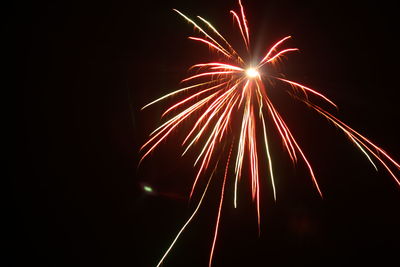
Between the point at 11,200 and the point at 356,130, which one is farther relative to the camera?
the point at 11,200

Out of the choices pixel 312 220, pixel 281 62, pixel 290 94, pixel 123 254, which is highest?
pixel 281 62

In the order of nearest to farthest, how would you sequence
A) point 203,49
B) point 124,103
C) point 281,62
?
point 281,62 < point 203,49 < point 124,103

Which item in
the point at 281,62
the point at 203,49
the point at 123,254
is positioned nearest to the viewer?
the point at 281,62

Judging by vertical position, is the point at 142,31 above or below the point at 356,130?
above

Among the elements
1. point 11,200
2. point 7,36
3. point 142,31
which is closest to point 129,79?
point 142,31

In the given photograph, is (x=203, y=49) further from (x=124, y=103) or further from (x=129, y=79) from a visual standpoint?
(x=124, y=103)

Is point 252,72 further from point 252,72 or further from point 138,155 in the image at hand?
point 138,155

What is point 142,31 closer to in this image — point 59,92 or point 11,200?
point 59,92

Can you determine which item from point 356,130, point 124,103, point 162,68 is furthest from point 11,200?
point 356,130

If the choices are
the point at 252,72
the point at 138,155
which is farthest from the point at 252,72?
the point at 138,155
